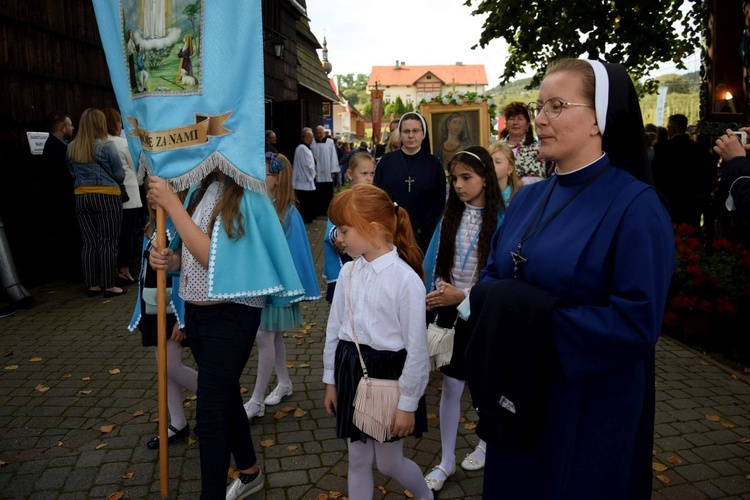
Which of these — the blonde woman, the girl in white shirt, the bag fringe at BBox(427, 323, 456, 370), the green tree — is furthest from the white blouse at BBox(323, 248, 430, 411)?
the green tree

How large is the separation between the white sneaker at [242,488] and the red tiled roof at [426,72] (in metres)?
116

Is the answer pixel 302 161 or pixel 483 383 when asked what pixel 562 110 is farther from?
pixel 302 161

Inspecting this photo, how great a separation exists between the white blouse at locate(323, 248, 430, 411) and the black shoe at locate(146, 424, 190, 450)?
1.68m

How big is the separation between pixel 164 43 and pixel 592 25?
29.9ft

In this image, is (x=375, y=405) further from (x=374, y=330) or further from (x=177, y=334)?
(x=177, y=334)

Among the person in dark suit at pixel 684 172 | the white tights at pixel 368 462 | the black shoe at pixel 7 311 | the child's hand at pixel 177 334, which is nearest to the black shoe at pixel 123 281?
the black shoe at pixel 7 311

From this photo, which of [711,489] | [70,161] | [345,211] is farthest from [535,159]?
[70,161]

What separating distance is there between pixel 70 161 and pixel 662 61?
38.2ft

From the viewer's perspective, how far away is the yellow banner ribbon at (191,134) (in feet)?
8.54

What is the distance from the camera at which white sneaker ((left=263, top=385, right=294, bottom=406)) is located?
175 inches

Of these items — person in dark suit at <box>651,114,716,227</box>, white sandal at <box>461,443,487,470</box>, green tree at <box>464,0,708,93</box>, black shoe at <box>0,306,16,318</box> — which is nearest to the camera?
white sandal at <box>461,443,487,470</box>

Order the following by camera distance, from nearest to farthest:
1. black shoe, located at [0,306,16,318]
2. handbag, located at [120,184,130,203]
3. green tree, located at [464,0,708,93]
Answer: black shoe, located at [0,306,16,318], handbag, located at [120,184,130,203], green tree, located at [464,0,708,93]

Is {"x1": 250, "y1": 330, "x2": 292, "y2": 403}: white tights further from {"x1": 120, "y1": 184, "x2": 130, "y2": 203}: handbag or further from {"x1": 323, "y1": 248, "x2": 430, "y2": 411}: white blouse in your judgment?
{"x1": 120, "y1": 184, "x2": 130, "y2": 203}: handbag

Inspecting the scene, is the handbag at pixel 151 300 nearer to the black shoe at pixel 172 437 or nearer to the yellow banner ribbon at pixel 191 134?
the black shoe at pixel 172 437
